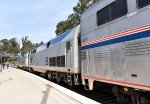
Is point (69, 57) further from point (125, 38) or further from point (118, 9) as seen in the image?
point (125, 38)

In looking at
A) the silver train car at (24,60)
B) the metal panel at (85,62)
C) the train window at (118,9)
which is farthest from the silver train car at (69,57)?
the silver train car at (24,60)

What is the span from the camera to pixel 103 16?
33.4 feet

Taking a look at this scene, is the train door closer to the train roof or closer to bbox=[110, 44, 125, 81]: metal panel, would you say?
the train roof

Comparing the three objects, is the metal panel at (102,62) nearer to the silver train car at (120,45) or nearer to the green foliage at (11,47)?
the silver train car at (120,45)

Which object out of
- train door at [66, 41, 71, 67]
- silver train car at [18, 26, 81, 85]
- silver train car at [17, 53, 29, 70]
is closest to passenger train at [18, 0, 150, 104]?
silver train car at [18, 26, 81, 85]

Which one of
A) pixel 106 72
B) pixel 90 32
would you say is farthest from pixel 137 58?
pixel 90 32

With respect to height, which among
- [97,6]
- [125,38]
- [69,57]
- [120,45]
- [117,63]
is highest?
[97,6]

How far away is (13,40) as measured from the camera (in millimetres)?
175750

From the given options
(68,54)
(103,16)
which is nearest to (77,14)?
(68,54)

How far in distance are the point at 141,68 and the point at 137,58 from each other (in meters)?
0.33

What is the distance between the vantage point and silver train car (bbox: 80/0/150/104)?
7.41 meters

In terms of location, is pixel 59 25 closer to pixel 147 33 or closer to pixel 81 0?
pixel 81 0

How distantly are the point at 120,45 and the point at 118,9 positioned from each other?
3.86 ft

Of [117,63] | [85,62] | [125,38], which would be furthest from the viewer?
[85,62]
